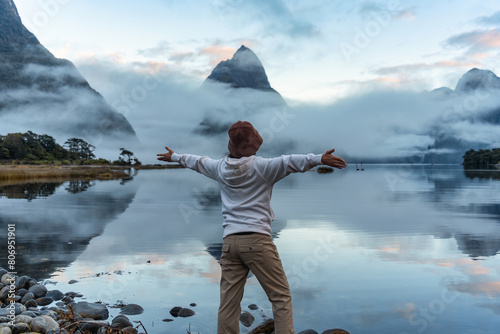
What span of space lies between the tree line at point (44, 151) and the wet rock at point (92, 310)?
110 m

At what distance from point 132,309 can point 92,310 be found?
67 cm

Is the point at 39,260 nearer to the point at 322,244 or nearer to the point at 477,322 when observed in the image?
the point at 322,244

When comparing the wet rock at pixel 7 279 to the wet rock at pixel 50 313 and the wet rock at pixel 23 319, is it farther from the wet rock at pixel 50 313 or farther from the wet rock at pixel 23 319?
the wet rock at pixel 23 319

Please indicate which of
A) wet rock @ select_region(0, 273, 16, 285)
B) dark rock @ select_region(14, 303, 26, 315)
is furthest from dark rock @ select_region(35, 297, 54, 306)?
wet rock @ select_region(0, 273, 16, 285)

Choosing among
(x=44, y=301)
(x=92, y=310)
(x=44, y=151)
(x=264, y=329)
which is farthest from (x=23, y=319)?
(x=44, y=151)

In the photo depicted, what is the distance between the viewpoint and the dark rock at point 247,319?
253 inches

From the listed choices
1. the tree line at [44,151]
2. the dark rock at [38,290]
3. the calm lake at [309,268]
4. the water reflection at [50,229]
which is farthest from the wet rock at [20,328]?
the tree line at [44,151]

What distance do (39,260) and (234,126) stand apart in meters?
8.65

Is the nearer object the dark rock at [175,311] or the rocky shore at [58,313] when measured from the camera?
the rocky shore at [58,313]

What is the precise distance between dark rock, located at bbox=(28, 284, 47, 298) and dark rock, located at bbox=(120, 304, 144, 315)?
175 centimetres

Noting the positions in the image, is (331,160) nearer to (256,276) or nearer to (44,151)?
(256,276)

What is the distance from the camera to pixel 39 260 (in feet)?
34.4

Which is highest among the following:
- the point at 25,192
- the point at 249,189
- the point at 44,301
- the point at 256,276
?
the point at 25,192

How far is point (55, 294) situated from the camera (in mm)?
7477
